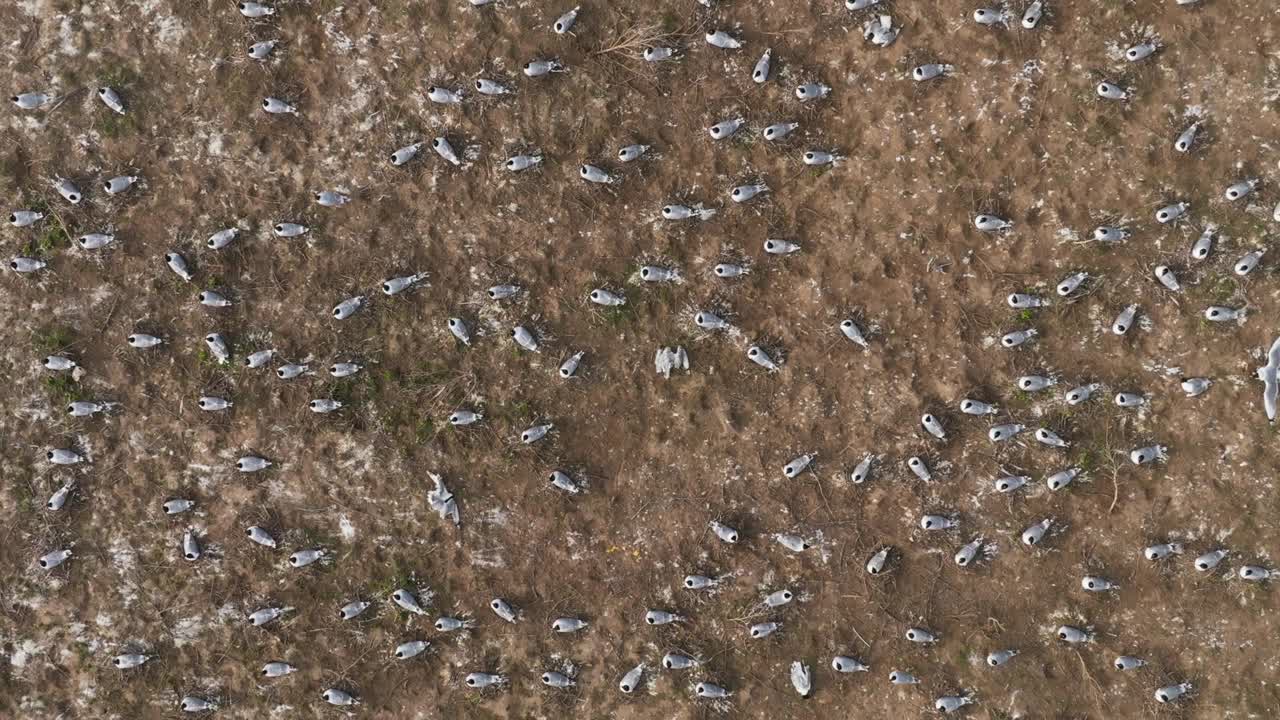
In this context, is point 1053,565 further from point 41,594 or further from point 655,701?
point 41,594

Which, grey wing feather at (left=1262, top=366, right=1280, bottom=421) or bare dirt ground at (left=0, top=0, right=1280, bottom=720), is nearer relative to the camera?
grey wing feather at (left=1262, top=366, right=1280, bottom=421)

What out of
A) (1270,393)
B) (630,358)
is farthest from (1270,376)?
(630,358)

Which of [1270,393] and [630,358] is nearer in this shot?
[1270,393]

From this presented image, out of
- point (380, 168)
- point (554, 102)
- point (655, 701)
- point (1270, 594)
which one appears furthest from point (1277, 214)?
point (380, 168)

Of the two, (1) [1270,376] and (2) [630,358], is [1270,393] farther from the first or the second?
(2) [630,358]
